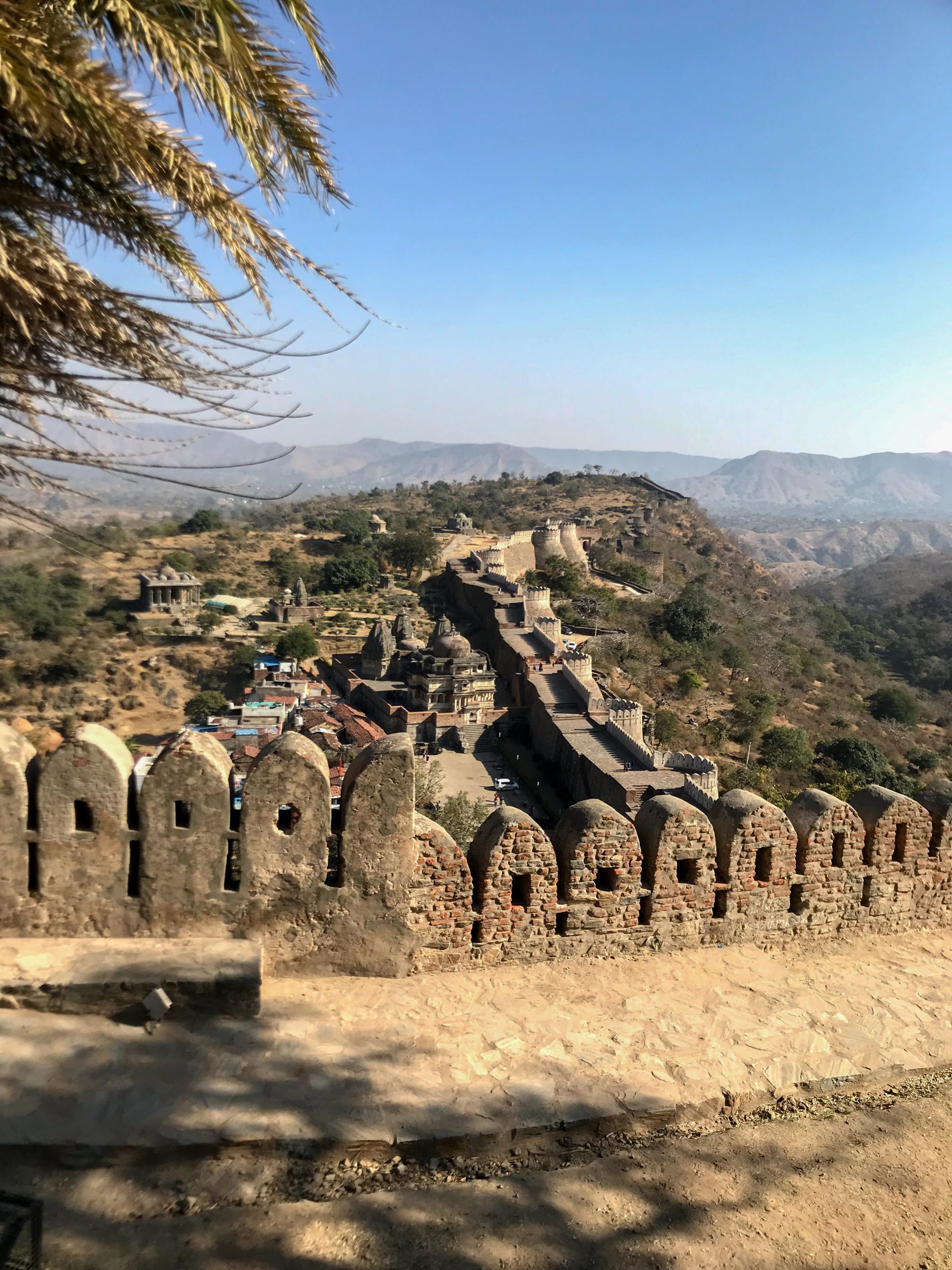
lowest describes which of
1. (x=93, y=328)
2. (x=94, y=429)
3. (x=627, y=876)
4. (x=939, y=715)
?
(x=939, y=715)

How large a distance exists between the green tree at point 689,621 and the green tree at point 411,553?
1648 cm

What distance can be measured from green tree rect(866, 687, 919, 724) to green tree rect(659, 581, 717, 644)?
29.9ft

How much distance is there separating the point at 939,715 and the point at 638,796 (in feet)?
99.7

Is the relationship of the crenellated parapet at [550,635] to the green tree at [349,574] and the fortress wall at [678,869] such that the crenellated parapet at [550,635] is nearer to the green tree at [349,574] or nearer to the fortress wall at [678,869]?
the green tree at [349,574]

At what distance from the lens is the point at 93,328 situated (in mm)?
3637

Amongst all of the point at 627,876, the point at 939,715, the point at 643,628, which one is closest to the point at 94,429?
the point at 627,876

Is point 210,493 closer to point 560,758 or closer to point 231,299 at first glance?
point 231,299

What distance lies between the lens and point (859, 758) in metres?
31.3

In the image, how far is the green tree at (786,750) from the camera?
31.4 meters

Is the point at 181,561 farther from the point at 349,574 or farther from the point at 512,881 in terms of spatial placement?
the point at 512,881

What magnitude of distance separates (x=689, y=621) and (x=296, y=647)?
73.2 feet

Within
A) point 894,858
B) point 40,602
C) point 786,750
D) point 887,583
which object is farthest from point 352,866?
point 887,583

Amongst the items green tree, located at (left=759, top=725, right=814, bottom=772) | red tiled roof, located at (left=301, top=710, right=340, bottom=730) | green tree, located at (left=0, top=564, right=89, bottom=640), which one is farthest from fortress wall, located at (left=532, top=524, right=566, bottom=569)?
red tiled roof, located at (left=301, top=710, right=340, bottom=730)

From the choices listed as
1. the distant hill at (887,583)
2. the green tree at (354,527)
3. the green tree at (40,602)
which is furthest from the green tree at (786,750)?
the distant hill at (887,583)
